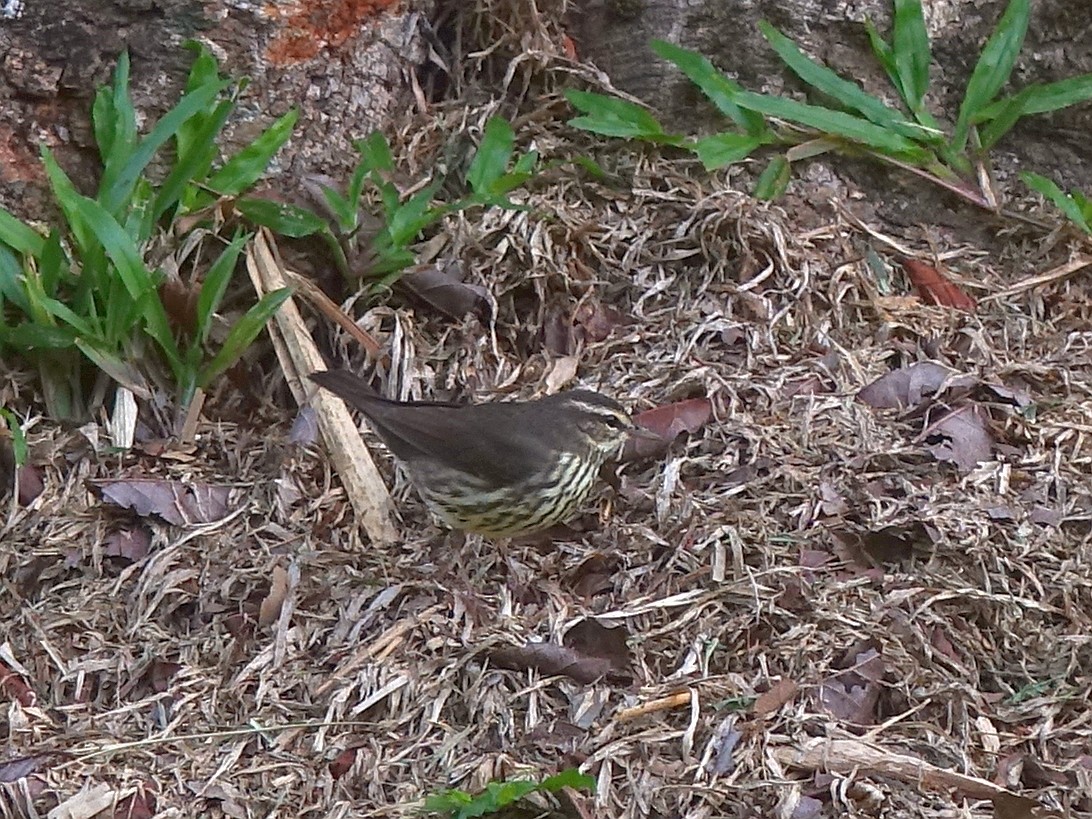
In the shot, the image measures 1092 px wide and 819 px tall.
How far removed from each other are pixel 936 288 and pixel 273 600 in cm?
240

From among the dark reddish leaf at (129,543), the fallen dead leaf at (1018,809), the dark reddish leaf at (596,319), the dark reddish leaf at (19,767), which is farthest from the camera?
the dark reddish leaf at (596,319)

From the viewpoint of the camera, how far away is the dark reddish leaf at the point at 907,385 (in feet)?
14.1

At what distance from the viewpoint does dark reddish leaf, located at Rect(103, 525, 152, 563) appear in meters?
3.97

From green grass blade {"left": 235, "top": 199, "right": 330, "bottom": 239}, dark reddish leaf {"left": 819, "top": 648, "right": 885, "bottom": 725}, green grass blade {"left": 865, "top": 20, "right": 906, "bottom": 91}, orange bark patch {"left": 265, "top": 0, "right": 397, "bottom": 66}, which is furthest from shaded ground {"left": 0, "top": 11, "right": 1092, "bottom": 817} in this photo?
orange bark patch {"left": 265, "top": 0, "right": 397, "bottom": 66}

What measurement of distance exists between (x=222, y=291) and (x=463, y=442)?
0.90 metres

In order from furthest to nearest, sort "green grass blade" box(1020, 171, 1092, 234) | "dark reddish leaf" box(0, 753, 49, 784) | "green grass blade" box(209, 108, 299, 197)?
"green grass blade" box(1020, 171, 1092, 234)
"green grass blade" box(209, 108, 299, 197)
"dark reddish leaf" box(0, 753, 49, 784)

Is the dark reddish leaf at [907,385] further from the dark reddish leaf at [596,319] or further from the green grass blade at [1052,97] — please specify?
the green grass blade at [1052,97]

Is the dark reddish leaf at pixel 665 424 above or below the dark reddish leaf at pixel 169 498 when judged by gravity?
above

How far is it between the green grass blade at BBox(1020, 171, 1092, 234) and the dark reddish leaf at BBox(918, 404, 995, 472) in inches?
37.8

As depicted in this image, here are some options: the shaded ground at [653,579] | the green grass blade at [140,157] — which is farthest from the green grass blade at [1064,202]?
the green grass blade at [140,157]

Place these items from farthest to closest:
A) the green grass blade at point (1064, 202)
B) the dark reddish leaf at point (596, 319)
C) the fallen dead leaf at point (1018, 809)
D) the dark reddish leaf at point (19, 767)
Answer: the green grass blade at point (1064, 202) < the dark reddish leaf at point (596, 319) < the dark reddish leaf at point (19, 767) < the fallen dead leaf at point (1018, 809)

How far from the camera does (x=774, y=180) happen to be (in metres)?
4.88

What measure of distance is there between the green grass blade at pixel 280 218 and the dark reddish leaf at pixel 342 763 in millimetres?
1758

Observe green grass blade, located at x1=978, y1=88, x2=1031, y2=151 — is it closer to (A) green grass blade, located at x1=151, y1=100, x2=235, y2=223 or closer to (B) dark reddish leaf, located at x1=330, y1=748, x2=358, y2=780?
(A) green grass blade, located at x1=151, y1=100, x2=235, y2=223
